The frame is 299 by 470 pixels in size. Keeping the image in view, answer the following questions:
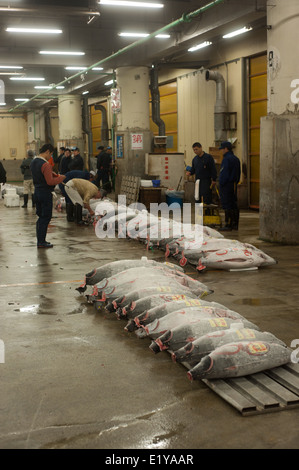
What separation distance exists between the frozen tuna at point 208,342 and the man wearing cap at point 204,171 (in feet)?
28.3

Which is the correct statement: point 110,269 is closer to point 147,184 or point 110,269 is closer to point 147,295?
point 147,295

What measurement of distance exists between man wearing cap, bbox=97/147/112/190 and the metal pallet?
16023 millimetres

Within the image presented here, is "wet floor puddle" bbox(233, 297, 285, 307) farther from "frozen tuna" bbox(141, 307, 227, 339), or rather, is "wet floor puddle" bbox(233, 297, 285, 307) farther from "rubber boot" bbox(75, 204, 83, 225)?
"rubber boot" bbox(75, 204, 83, 225)

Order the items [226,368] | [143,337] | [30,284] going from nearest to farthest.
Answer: [226,368] < [143,337] < [30,284]

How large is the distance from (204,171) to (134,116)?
6.36 meters

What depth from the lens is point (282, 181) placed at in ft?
33.0

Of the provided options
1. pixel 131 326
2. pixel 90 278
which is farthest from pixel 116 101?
pixel 131 326

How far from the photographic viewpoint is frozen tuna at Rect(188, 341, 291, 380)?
→ 13.0ft

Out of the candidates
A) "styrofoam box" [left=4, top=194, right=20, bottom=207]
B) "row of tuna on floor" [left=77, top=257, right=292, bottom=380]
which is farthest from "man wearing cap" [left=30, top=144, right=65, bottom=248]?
"styrofoam box" [left=4, top=194, right=20, bottom=207]

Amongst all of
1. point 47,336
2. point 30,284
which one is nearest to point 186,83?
point 30,284

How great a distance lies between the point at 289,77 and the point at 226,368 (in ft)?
22.9

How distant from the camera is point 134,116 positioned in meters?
18.4
